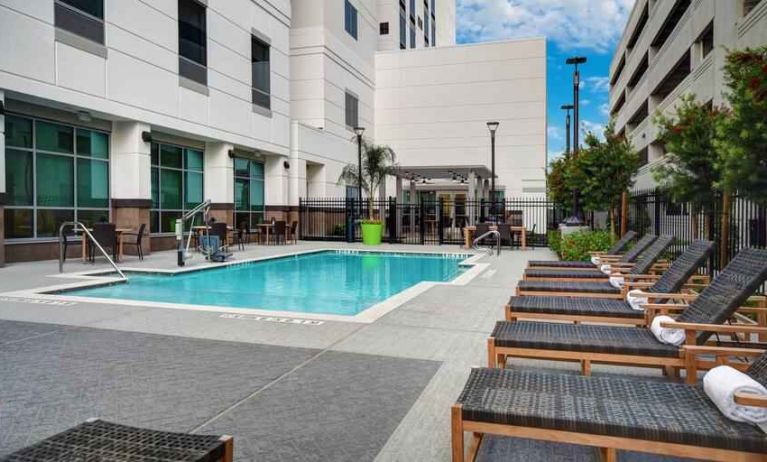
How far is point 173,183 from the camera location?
17.2 metres

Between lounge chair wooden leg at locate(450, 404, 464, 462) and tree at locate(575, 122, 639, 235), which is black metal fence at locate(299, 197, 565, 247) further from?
lounge chair wooden leg at locate(450, 404, 464, 462)

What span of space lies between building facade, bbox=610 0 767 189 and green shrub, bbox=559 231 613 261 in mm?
1792

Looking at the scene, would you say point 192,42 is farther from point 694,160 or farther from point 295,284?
point 694,160

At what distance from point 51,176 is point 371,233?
10.5 metres

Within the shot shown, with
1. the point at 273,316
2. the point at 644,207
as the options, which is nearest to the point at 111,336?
the point at 273,316

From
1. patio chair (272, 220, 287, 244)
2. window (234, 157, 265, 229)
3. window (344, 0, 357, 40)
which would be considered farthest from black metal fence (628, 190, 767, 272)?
window (344, 0, 357, 40)

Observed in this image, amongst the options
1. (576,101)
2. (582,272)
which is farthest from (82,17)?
(576,101)

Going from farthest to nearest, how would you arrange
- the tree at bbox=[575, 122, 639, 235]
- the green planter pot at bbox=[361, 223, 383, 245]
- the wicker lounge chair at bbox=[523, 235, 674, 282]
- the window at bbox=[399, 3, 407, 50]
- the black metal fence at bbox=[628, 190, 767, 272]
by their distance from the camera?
1. the window at bbox=[399, 3, 407, 50]
2. the green planter pot at bbox=[361, 223, 383, 245]
3. the tree at bbox=[575, 122, 639, 235]
4. the black metal fence at bbox=[628, 190, 767, 272]
5. the wicker lounge chair at bbox=[523, 235, 674, 282]

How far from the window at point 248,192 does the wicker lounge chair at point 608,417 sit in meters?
18.6

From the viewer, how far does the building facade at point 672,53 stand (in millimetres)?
16297

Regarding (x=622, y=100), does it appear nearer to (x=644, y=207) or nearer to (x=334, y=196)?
(x=334, y=196)

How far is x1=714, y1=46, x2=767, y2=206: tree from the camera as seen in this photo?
177 inches

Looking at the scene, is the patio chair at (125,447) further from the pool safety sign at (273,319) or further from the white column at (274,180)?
the white column at (274,180)

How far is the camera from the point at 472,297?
764 cm
